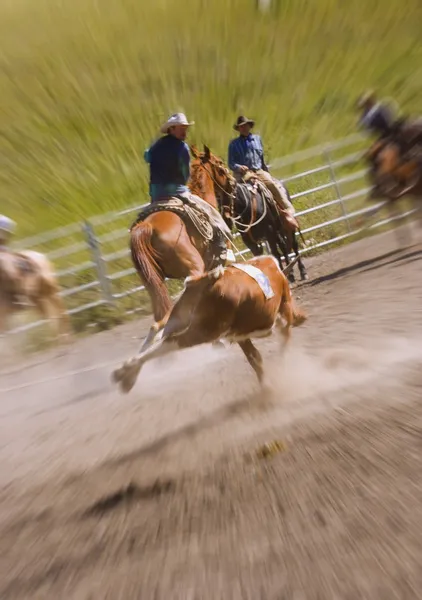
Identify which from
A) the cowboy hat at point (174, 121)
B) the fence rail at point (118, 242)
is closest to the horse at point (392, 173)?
the fence rail at point (118, 242)

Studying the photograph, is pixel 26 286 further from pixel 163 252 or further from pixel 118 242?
pixel 118 242

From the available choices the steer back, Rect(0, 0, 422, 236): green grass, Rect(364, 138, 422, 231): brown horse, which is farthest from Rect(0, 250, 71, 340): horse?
Rect(0, 0, 422, 236): green grass

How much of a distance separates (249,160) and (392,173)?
2.01m

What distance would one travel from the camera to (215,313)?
447 centimetres

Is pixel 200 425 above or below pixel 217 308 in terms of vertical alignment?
below

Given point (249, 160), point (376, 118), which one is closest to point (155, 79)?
point (249, 160)

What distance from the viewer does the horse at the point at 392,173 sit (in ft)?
30.7

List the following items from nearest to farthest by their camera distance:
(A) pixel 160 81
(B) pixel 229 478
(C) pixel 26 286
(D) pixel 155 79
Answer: (B) pixel 229 478 < (C) pixel 26 286 < (A) pixel 160 81 < (D) pixel 155 79

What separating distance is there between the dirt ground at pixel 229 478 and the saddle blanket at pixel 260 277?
691 mm

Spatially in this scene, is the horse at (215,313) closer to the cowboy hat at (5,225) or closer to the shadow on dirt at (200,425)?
the shadow on dirt at (200,425)

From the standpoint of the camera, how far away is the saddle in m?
6.15

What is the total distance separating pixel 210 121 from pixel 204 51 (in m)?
5.97

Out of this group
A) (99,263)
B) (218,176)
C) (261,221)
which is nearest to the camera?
(218,176)

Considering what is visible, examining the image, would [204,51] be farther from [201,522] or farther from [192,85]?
[201,522]
